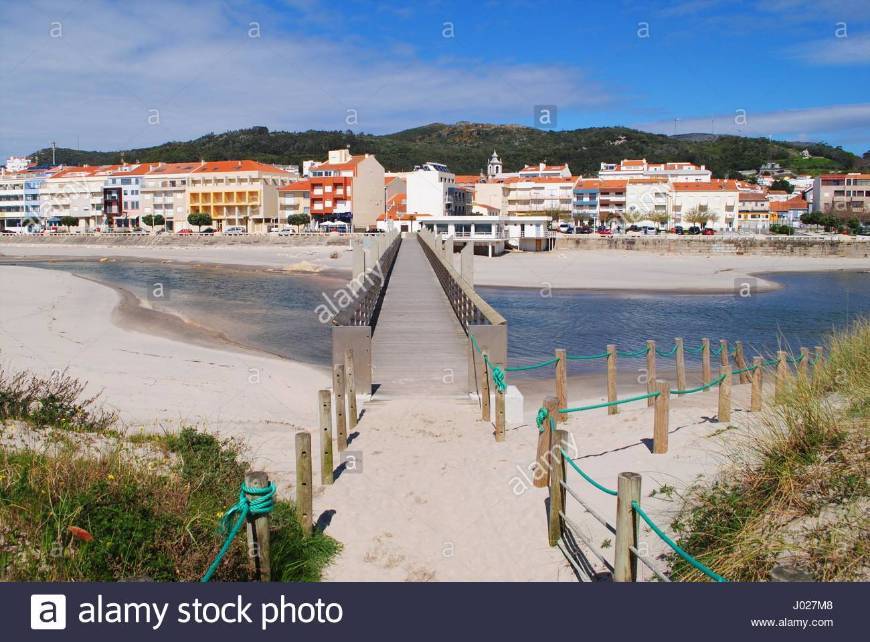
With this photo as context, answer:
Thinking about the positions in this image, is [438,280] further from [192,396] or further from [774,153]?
[774,153]

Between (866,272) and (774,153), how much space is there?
14753 centimetres

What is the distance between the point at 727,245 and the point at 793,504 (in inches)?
2623

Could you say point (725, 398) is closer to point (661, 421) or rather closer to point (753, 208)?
point (661, 421)

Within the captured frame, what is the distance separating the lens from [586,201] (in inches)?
3816

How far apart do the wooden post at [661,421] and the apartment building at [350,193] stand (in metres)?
74.7

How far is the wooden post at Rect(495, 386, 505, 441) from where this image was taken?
887 cm

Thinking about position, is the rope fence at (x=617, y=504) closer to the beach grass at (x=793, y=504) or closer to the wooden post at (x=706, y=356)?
the beach grass at (x=793, y=504)

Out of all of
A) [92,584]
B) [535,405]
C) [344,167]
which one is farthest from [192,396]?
[344,167]

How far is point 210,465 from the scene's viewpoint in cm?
677

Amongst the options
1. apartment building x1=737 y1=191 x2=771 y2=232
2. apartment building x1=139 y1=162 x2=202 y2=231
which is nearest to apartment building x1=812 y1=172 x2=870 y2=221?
apartment building x1=737 y1=191 x2=771 y2=232

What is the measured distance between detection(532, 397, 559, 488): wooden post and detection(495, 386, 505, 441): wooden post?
51.9 inches

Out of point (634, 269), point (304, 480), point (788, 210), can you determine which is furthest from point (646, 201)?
point (304, 480)

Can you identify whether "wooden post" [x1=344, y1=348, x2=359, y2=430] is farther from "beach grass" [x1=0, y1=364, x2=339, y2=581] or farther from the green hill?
the green hill

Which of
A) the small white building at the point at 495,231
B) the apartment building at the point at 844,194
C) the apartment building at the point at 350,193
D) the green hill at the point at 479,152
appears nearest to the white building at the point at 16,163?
the green hill at the point at 479,152
